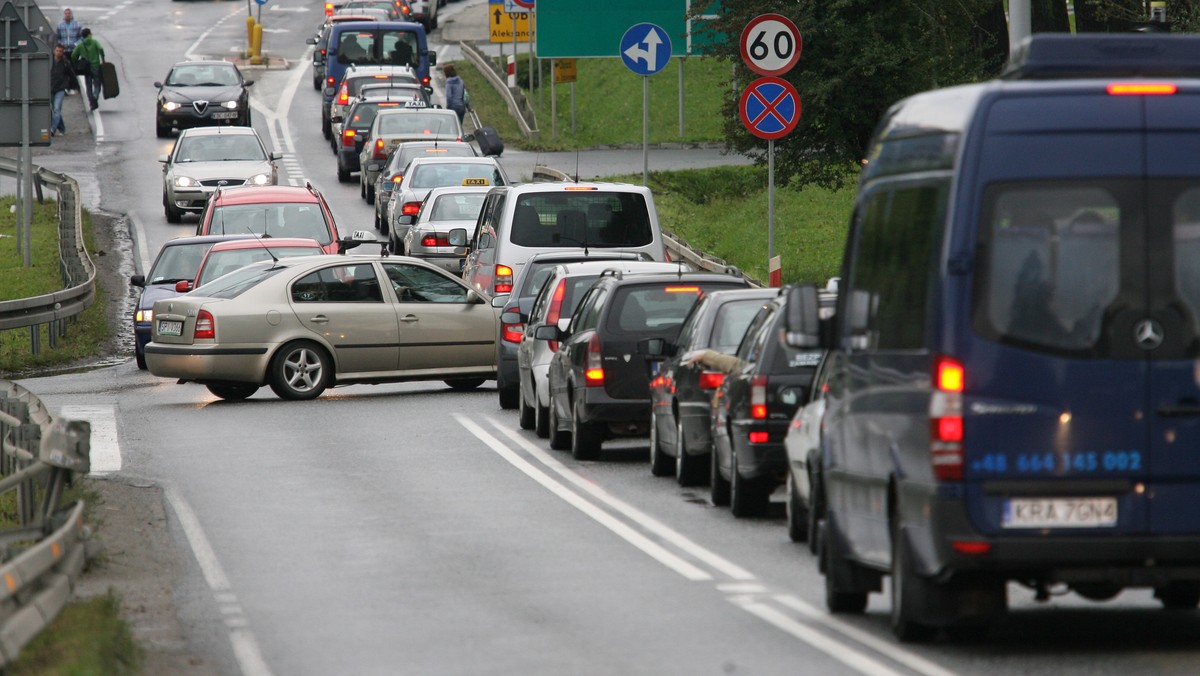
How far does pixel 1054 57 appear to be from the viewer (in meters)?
9.79

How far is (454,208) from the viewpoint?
34281mm

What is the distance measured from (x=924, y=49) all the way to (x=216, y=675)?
23.4m

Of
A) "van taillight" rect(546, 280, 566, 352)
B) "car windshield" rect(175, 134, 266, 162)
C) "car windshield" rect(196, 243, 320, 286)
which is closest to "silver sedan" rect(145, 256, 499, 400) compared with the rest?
"car windshield" rect(196, 243, 320, 286)

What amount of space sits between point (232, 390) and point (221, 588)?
507 inches

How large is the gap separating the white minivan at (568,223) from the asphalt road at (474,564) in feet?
7.04

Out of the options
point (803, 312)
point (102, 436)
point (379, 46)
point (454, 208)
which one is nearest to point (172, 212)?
point (454, 208)

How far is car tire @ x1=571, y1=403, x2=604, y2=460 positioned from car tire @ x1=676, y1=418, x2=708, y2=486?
1.69 meters

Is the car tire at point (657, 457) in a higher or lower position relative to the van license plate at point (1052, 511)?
lower

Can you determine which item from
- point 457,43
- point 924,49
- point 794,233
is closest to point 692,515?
point 924,49

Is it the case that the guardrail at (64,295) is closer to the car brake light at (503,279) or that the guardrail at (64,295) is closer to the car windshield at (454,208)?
the car windshield at (454,208)

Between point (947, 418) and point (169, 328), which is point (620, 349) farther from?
point (947, 418)

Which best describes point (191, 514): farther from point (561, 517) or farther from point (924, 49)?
point (924, 49)

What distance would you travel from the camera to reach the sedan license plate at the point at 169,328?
23.9 meters

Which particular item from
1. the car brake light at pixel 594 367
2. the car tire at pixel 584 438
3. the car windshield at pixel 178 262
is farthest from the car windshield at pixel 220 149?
the car brake light at pixel 594 367
